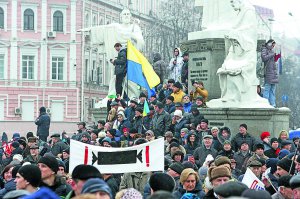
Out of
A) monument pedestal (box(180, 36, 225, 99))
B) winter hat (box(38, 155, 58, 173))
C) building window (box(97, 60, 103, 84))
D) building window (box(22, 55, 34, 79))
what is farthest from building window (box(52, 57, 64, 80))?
winter hat (box(38, 155, 58, 173))

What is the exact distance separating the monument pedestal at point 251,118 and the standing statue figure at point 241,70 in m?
0.55

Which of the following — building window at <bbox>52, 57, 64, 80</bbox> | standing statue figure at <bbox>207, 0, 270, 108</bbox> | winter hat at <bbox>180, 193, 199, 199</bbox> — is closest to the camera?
winter hat at <bbox>180, 193, 199, 199</bbox>

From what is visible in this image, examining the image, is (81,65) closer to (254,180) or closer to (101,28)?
(101,28)

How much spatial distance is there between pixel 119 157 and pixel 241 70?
9.77 meters

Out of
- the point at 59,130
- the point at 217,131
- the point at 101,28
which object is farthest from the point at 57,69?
the point at 217,131

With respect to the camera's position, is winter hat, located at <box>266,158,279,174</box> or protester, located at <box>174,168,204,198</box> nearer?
protester, located at <box>174,168,204,198</box>

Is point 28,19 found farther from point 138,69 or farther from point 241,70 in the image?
point 241,70

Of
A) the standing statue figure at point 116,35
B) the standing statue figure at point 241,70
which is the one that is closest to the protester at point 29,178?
the standing statue figure at point 241,70

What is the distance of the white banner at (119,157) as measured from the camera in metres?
13.4

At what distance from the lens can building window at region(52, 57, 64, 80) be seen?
7625cm

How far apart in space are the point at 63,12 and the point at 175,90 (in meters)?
53.4

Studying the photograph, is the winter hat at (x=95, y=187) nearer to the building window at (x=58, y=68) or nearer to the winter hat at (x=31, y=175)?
the winter hat at (x=31, y=175)

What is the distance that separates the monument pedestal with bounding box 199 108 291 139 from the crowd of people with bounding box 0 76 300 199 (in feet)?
1.65

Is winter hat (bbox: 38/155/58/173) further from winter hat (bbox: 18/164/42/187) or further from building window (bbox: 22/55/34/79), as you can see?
building window (bbox: 22/55/34/79)
